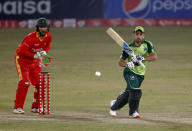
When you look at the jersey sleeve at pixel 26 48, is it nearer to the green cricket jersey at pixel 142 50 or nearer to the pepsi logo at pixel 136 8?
the green cricket jersey at pixel 142 50

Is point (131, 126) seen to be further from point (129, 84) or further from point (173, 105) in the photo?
point (173, 105)

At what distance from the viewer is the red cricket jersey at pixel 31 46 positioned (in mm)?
11445

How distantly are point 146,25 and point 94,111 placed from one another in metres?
22.4

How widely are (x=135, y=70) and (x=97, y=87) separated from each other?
4667 millimetres

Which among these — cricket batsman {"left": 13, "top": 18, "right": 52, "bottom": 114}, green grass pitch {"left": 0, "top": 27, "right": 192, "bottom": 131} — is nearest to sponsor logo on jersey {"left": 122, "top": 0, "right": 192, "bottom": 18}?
green grass pitch {"left": 0, "top": 27, "right": 192, "bottom": 131}

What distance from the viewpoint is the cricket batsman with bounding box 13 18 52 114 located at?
37.1 ft

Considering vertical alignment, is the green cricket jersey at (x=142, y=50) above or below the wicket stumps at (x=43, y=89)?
above

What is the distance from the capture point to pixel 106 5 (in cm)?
3406

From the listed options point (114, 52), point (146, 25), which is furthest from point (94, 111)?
point (146, 25)

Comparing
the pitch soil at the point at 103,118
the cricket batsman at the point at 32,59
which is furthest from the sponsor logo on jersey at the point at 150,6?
the pitch soil at the point at 103,118

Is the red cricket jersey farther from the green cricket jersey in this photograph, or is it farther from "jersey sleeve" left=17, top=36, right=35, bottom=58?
the green cricket jersey

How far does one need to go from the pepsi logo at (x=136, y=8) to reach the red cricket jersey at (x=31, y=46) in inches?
872

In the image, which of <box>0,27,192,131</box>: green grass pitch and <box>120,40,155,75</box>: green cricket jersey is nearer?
<box>0,27,192,131</box>: green grass pitch

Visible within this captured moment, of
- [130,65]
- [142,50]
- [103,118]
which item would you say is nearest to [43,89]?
[103,118]
